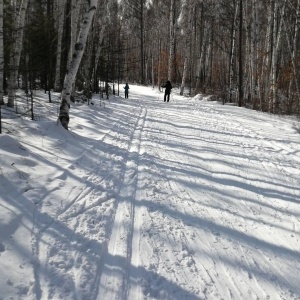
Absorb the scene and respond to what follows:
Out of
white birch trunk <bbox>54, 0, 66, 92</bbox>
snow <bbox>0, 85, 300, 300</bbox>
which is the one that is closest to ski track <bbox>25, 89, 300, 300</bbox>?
snow <bbox>0, 85, 300, 300</bbox>

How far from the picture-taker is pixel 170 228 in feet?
12.7

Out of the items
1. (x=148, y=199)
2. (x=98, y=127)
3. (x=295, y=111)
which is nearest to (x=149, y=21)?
(x=295, y=111)

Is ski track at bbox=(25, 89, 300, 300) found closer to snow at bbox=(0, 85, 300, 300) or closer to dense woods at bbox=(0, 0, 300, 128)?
snow at bbox=(0, 85, 300, 300)

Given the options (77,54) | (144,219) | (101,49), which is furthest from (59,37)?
(144,219)

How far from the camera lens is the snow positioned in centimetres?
285

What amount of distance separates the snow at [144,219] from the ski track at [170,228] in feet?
0.05

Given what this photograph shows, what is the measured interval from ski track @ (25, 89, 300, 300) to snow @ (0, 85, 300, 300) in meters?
0.01

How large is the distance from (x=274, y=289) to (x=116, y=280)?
151 centimetres

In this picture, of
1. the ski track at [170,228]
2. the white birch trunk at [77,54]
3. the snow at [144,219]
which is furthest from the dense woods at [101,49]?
the ski track at [170,228]

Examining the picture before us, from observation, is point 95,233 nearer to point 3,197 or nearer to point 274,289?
point 3,197

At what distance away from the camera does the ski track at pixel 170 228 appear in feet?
9.34

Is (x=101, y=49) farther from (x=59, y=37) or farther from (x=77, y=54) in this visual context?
(x=77, y=54)

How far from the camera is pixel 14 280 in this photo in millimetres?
2715

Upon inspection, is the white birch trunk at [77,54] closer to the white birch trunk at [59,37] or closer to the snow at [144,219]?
the snow at [144,219]
